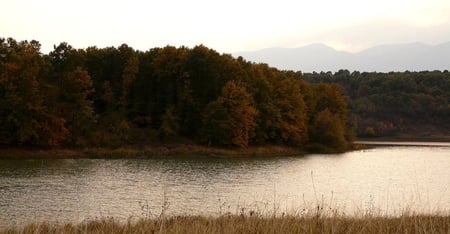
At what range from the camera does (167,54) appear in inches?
3078

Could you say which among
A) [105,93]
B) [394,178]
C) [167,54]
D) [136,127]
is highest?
[167,54]

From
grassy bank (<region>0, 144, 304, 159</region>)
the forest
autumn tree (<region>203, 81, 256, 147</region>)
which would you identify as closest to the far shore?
grassy bank (<region>0, 144, 304, 159</region>)

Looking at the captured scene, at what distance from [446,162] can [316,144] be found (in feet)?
72.3

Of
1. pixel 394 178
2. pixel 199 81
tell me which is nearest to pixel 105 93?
pixel 199 81

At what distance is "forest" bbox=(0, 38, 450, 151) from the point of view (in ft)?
201

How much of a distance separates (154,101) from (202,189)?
150 ft

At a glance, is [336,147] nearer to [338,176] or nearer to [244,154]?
[244,154]

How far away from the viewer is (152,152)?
2557 inches

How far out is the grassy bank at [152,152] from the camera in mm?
58438

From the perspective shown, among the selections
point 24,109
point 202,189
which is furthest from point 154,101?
point 202,189

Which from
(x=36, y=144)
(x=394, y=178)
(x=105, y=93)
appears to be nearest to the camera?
(x=394, y=178)

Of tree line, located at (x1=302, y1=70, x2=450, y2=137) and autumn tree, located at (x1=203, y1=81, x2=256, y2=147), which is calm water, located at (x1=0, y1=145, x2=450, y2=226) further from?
tree line, located at (x1=302, y1=70, x2=450, y2=137)

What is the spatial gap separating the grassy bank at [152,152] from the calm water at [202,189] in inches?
180

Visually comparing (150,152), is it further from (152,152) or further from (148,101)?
(148,101)
